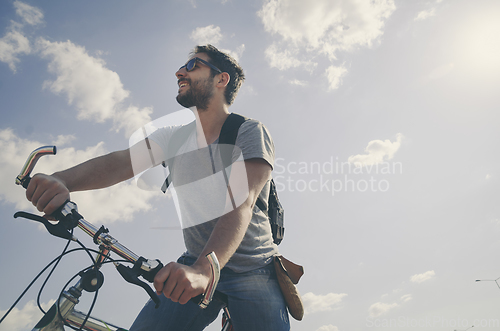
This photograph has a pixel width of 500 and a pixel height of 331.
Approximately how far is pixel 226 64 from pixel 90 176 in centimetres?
231

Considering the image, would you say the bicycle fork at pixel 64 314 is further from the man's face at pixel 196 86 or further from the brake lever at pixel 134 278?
the man's face at pixel 196 86

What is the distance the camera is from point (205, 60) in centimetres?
373

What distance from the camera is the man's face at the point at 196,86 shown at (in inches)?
133

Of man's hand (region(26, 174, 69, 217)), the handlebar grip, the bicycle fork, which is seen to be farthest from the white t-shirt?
the handlebar grip

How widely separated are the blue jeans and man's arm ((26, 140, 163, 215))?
122cm

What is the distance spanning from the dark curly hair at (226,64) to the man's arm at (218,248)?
1.73m

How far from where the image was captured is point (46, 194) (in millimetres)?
1727

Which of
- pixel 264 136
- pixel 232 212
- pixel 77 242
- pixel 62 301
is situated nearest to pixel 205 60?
pixel 264 136

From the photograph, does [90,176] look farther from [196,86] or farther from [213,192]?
[196,86]

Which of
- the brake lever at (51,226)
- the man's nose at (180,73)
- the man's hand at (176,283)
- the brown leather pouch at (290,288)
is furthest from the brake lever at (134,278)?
the man's nose at (180,73)

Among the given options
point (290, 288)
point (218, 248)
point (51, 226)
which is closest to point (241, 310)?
point (290, 288)

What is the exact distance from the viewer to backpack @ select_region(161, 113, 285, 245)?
9.21ft

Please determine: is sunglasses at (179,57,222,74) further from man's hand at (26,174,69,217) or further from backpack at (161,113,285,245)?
man's hand at (26,174,69,217)

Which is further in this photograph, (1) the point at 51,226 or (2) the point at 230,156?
(2) the point at 230,156
